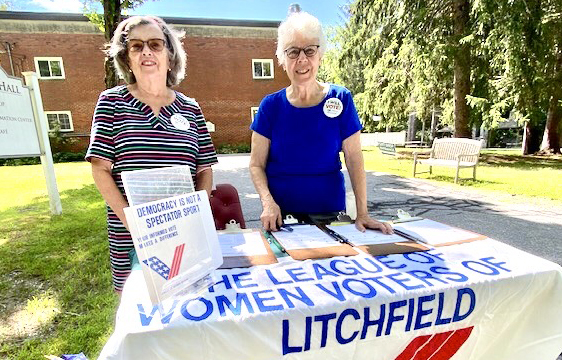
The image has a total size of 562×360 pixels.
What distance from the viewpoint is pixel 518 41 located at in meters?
8.70

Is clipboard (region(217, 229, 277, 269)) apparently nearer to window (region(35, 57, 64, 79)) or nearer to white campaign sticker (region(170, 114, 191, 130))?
white campaign sticker (region(170, 114, 191, 130))

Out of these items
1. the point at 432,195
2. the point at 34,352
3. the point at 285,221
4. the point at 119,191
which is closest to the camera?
the point at 119,191

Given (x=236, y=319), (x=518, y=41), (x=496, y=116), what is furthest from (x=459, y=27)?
(x=236, y=319)

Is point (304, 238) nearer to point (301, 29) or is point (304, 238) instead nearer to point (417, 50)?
point (301, 29)

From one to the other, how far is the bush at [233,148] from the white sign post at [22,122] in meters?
14.0

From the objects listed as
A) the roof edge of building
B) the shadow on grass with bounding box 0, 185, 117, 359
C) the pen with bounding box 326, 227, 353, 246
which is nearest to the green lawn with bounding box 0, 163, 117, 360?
the shadow on grass with bounding box 0, 185, 117, 359

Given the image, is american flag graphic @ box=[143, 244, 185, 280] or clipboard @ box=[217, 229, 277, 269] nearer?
american flag graphic @ box=[143, 244, 185, 280]

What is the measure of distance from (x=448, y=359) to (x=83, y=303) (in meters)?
2.81

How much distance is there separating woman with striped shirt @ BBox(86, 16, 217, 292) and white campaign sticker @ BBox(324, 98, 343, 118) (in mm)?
668

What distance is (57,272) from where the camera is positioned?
331cm

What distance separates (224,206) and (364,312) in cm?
118

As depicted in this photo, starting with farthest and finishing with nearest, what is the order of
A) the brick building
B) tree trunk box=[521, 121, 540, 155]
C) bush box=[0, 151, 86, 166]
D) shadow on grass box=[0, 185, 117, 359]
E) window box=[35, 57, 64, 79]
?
window box=[35, 57, 64, 79]
the brick building
bush box=[0, 151, 86, 166]
tree trunk box=[521, 121, 540, 155]
shadow on grass box=[0, 185, 117, 359]

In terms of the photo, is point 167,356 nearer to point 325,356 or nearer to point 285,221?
point 325,356

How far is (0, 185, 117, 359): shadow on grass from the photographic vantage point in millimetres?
2229
